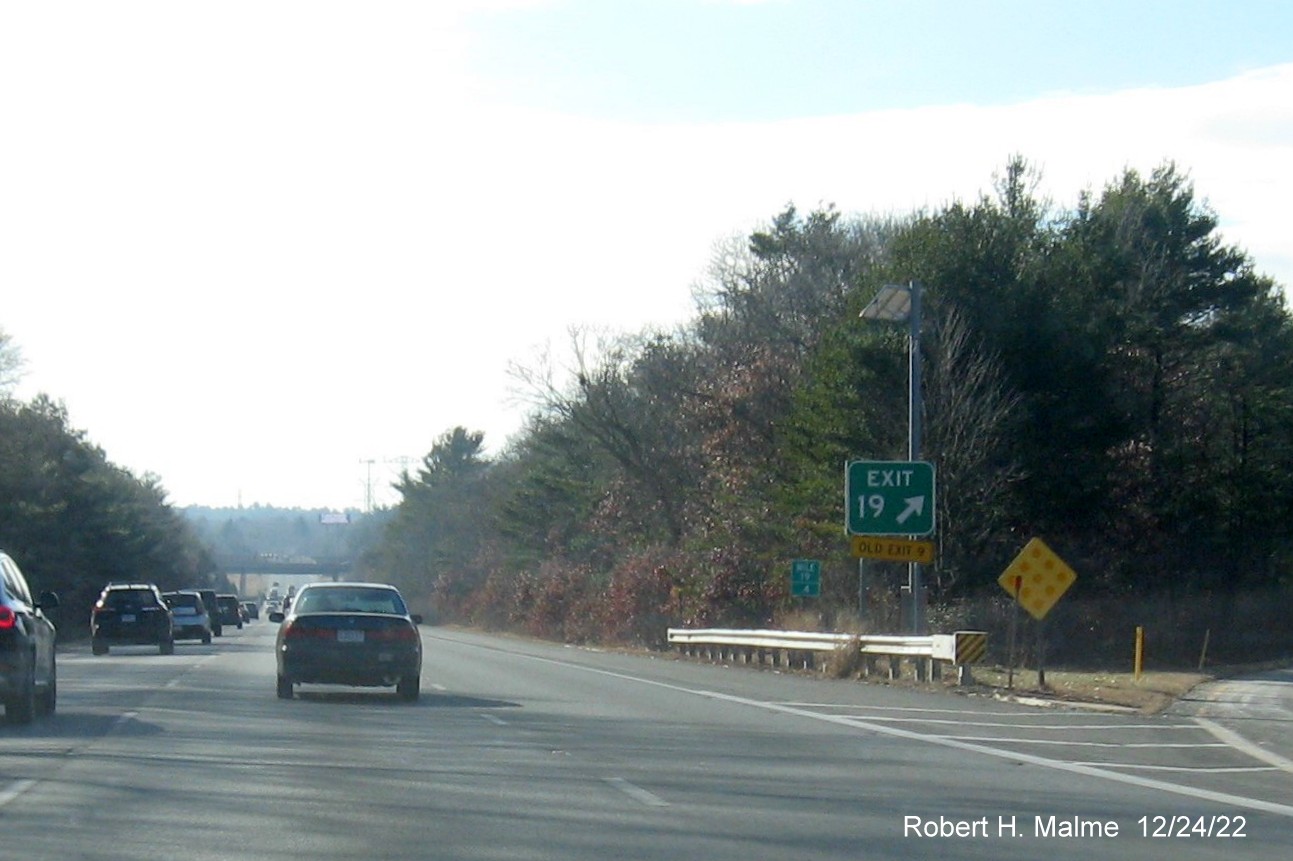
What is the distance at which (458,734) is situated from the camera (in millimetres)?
17406

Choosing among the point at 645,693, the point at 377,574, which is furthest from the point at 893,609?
the point at 377,574

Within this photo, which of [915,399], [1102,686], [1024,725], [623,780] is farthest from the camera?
[915,399]

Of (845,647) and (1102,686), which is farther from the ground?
(845,647)

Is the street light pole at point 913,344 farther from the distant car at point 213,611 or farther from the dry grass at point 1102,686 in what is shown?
the distant car at point 213,611

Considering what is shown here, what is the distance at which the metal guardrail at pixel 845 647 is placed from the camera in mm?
25719

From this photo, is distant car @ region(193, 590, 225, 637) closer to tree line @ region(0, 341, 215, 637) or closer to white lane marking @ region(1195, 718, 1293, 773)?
tree line @ region(0, 341, 215, 637)

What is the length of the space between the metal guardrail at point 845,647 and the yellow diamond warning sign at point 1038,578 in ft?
2.98

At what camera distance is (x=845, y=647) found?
30297 millimetres

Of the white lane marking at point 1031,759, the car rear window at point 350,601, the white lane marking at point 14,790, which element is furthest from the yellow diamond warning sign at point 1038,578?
the white lane marking at point 14,790

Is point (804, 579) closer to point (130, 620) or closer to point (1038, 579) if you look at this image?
point (1038, 579)

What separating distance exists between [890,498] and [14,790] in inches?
778

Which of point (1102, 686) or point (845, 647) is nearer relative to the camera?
point (1102, 686)

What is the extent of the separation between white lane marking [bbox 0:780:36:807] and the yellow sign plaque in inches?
721

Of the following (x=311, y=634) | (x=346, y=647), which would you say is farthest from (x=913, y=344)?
(x=311, y=634)
